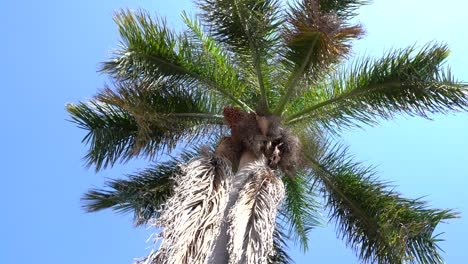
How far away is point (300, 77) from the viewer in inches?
353

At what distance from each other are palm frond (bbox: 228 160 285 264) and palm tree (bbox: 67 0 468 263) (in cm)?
5

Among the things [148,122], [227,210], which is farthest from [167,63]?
[227,210]

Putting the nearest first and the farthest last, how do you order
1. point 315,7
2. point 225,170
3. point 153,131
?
1. point 225,170
2. point 315,7
3. point 153,131

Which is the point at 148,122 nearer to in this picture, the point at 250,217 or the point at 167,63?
the point at 167,63

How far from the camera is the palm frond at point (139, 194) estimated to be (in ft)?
30.9

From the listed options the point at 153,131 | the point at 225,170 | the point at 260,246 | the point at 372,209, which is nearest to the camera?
the point at 260,246

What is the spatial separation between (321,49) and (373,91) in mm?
Result: 1311

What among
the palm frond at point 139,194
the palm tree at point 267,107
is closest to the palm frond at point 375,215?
the palm tree at point 267,107

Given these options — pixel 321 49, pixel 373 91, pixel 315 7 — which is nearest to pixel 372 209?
pixel 373 91

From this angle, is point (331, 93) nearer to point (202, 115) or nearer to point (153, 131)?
point (202, 115)

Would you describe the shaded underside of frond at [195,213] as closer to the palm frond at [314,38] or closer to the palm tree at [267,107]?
the palm tree at [267,107]

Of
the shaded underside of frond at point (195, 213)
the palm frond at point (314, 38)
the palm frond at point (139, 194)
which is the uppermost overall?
the palm frond at point (314, 38)

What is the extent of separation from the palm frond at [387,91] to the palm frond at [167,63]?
1249 mm

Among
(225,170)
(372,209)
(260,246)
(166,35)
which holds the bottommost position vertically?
(260,246)
